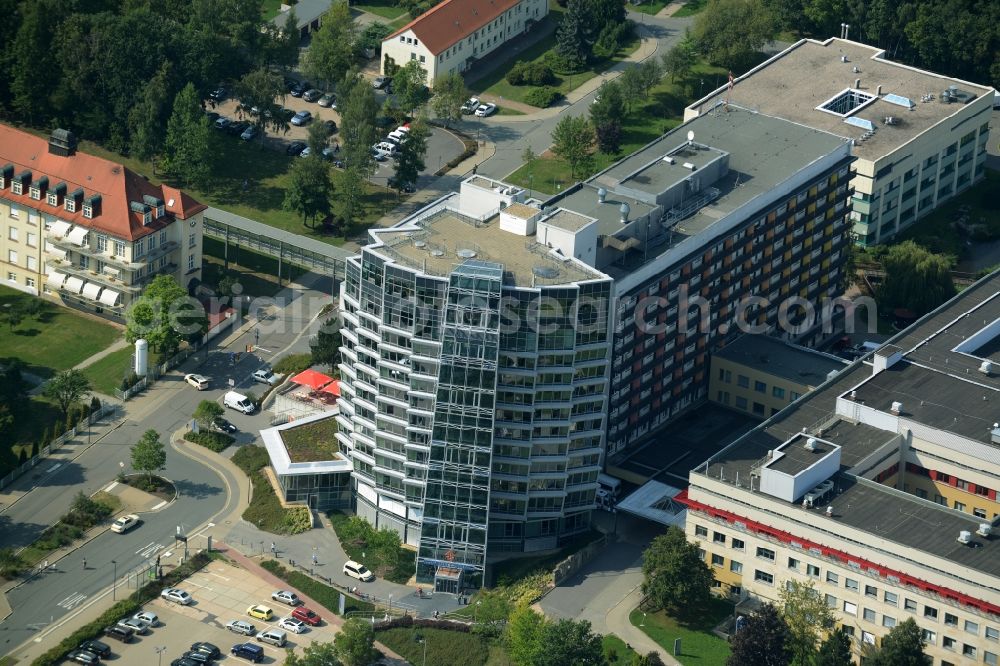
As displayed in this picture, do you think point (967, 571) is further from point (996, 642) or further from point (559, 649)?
point (559, 649)

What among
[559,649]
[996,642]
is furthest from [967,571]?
[559,649]

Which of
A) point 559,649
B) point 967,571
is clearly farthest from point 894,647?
point 559,649

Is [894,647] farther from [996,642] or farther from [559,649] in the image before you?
[559,649]
